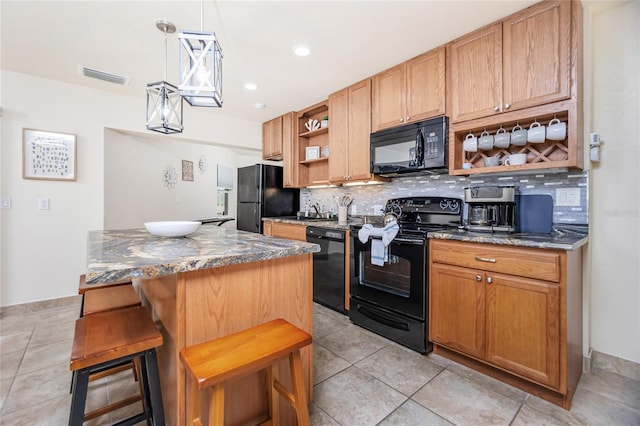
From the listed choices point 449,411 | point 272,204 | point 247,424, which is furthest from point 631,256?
point 272,204

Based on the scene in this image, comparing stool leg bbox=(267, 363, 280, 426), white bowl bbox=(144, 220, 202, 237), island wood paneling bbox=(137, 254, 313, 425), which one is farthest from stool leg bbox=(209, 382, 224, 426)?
white bowl bbox=(144, 220, 202, 237)

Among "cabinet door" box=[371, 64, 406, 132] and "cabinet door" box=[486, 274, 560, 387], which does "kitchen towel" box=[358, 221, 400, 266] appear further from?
"cabinet door" box=[371, 64, 406, 132]

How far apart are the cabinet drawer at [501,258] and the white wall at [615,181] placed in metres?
0.72

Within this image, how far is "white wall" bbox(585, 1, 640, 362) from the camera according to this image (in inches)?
72.0

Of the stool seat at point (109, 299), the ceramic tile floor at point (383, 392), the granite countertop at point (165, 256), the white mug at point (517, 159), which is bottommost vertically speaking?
the ceramic tile floor at point (383, 392)

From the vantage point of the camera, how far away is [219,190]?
6.56 metres

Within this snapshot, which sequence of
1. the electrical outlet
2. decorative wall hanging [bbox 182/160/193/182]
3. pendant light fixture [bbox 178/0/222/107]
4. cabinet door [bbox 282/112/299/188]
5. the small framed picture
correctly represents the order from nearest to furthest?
pendant light fixture [bbox 178/0/222/107] → the electrical outlet → the small framed picture → cabinet door [bbox 282/112/299/188] → decorative wall hanging [bbox 182/160/193/182]

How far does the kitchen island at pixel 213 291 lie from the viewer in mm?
1041

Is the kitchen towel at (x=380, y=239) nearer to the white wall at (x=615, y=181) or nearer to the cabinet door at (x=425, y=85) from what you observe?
the cabinet door at (x=425, y=85)

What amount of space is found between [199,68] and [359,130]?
1948mm

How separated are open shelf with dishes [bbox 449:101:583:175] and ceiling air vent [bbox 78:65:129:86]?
329 cm

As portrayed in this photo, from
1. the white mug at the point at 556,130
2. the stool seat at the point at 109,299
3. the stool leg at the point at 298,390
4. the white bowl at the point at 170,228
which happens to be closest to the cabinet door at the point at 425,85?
the white mug at the point at 556,130

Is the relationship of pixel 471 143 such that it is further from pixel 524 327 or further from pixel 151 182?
pixel 151 182

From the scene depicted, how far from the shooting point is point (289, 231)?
11.6 ft
